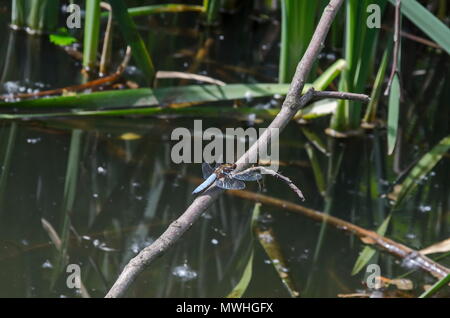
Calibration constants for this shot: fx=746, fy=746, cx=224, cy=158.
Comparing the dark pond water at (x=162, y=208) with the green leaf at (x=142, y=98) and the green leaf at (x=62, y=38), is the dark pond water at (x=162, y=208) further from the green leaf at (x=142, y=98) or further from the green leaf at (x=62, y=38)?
the green leaf at (x=62, y=38)

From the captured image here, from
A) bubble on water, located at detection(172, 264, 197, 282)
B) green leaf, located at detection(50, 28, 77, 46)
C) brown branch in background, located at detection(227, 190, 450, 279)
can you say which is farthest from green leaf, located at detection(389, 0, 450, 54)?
green leaf, located at detection(50, 28, 77, 46)

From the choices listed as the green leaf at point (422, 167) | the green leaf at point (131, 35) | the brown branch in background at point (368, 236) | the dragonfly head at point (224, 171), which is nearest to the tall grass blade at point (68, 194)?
the green leaf at point (131, 35)

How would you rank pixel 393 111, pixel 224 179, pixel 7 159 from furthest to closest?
pixel 7 159, pixel 393 111, pixel 224 179


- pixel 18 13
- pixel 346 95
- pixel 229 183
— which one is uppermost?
pixel 18 13

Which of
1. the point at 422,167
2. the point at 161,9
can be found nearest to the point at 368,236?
the point at 422,167

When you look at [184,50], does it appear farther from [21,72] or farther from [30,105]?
[30,105]

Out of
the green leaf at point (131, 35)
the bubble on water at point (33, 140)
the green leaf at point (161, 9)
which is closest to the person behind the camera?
the bubble on water at point (33, 140)

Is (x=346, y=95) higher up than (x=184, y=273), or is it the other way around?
(x=346, y=95)

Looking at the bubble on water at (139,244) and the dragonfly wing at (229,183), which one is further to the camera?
the bubble on water at (139,244)

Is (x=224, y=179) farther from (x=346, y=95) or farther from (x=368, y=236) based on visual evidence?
(x=368, y=236)
